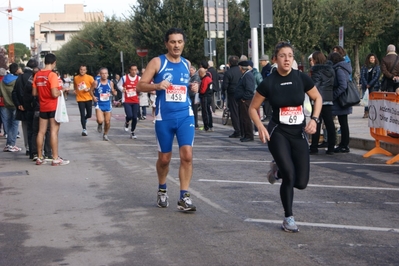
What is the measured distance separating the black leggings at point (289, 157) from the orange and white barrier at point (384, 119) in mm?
5479

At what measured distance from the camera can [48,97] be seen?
40.9 feet

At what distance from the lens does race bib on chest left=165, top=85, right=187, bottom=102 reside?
773 cm

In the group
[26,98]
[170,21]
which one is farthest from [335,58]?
[170,21]

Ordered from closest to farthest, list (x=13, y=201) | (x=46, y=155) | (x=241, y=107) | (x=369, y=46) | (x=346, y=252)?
(x=346, y=252) → (x=13, y=201) → (x=46, y=155) → (x=241, y=107) → (x=369, y=46)

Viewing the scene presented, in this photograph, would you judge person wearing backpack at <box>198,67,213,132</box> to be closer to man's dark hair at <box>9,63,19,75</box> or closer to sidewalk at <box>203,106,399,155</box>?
sidewalk at <box>203,106,399,155</box>

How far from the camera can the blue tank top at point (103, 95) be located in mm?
17656

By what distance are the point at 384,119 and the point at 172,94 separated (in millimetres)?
6193

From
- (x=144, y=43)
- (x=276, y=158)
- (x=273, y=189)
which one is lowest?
(x=273, y=189)

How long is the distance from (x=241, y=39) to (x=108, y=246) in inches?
1611

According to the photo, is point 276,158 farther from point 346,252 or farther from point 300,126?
point 346,252

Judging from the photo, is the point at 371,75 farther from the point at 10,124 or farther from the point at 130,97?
the point at 10,124

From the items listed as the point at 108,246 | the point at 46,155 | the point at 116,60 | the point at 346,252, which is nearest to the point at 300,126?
Answer: the point at 346,252

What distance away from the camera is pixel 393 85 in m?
15.5

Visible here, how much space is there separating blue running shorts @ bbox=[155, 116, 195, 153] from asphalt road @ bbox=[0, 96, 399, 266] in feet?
2.65
